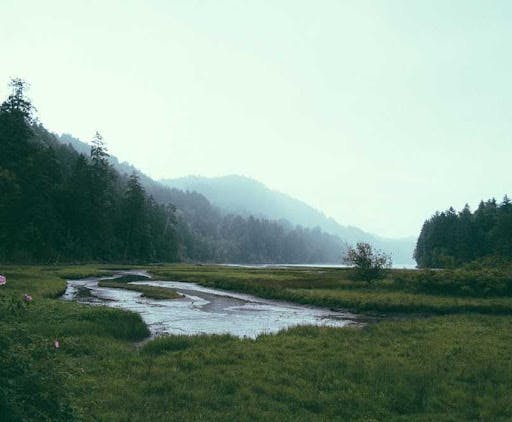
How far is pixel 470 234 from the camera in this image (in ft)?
487

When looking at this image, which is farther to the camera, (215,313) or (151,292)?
(151,292)

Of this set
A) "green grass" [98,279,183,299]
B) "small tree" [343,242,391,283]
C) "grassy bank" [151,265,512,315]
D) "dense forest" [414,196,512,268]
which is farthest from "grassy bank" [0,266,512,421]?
"dense forest" [414,196,512,268]

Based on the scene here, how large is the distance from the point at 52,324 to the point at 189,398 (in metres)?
13.8

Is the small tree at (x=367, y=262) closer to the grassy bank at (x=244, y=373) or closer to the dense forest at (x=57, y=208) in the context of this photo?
the grassy bank at (x=244, y=373)

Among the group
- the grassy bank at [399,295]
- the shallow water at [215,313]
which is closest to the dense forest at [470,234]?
the grassy bank at [399,295]

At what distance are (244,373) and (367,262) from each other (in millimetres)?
44270

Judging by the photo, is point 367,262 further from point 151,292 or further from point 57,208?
point 57,208

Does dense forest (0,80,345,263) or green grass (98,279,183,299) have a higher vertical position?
dense forest (0,80,345,263)

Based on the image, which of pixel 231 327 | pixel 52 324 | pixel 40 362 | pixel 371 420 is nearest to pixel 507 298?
pixel 231 327

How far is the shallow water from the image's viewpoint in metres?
31.3

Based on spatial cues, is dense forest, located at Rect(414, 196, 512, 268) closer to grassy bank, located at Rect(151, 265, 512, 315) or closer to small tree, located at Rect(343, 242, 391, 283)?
small tree, located at Rect(343, 242, 391, 283)

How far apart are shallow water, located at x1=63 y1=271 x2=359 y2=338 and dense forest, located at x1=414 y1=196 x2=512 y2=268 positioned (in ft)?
307

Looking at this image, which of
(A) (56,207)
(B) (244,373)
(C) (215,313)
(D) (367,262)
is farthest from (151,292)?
(A) (56,207)

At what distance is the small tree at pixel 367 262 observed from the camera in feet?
195
